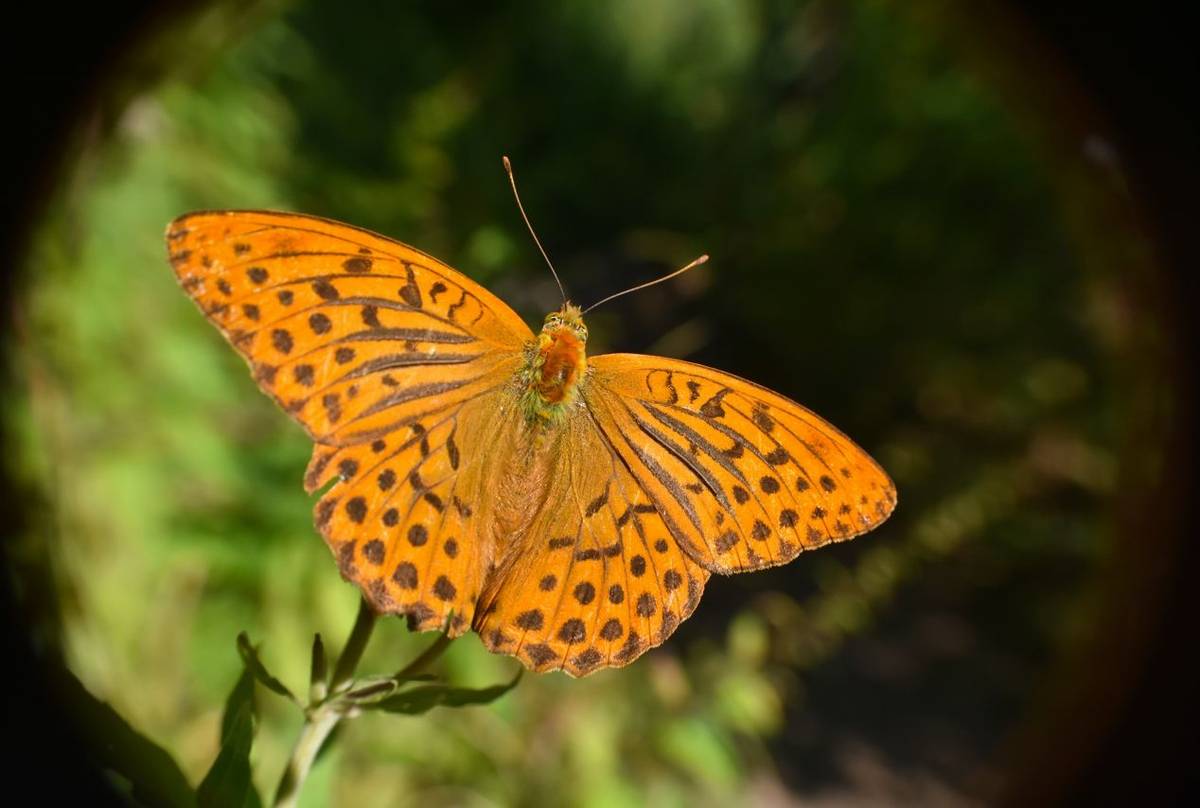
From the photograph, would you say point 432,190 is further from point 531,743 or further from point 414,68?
point 531,743

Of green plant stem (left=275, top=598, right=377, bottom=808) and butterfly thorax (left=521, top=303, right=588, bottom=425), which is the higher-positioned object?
butterfly thorax (left=521, top=303, right=588, bottom=425)

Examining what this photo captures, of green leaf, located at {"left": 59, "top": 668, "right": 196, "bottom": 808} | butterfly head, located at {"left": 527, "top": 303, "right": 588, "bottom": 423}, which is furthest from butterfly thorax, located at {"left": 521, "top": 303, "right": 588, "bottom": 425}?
green leaf, located at {"left": 59, "top": 668, "right": 196, "bottom": 808}

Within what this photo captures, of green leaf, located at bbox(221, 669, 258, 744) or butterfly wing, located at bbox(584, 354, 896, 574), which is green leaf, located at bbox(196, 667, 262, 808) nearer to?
green leaf, located at bbox(221, 669, 258, 744)

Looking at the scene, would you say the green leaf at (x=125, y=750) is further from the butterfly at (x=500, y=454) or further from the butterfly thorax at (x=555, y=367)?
the butterfly thorax at (x=555, y=367)

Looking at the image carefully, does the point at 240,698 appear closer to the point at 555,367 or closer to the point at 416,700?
the point at 416,700

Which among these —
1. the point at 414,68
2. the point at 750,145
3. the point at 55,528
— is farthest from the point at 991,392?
the point at 55,528

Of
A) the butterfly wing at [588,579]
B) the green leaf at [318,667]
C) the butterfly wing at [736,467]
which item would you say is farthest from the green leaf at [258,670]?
the butterfly wing at [736,467]

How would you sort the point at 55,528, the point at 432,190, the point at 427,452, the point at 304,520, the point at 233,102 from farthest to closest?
the point at 233,102, the point at 432,190, the point at 304,520, the point at 55,528, the point at 427,452
